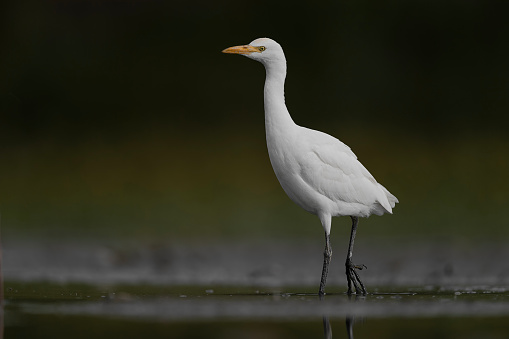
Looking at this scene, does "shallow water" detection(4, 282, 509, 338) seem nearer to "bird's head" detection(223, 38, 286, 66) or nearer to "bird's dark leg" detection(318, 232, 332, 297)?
"bird's dark leg" detection(318, 232, 332, 297)

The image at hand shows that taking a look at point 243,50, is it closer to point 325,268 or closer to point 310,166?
point 310,166

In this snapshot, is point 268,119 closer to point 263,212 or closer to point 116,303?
point 116,303

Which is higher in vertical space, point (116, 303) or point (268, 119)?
point (268, 119)

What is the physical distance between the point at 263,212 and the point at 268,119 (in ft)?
28.7

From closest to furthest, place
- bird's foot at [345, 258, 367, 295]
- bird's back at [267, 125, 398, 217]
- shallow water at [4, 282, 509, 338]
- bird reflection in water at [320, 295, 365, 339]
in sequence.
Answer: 1. bird reflection in water at [320, 295, 365, 339]
2. shallow water at [4, 282, 509, 338]
3. bird's back at [267, 125, 398, 217]
4. bird's foot at [345, 258, 367, 295]

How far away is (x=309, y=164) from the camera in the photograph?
1071cm

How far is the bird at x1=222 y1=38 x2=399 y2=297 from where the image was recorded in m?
10.7

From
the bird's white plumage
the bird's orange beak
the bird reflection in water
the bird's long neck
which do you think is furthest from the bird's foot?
the bird's orange beak

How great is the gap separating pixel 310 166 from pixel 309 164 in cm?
2

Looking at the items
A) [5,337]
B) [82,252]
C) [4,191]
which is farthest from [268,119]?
[4,191]

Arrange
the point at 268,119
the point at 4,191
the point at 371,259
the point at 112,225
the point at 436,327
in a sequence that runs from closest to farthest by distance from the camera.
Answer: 1. the point at 436,327
2. the point at 268,119
3. the point at 371,259
4. the point at 112,225
5. the point at 4,191

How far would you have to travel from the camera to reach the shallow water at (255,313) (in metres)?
7.87

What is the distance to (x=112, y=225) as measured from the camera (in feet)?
62.3

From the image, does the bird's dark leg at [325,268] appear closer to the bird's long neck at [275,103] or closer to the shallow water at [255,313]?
the shallow water at [255,313]
